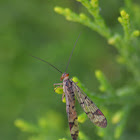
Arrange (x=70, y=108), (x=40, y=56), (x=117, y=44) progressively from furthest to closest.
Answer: (x=40, y=56)
(x=70, y=108)
(x=117, y=44)

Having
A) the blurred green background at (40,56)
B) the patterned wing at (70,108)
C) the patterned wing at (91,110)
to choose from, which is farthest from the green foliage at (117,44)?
the blurred green background at (40,56)

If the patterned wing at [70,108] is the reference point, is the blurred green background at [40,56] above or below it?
above

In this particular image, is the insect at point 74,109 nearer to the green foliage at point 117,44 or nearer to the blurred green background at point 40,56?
the green foliage at point 117,44

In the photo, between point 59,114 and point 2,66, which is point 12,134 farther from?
point 2,66

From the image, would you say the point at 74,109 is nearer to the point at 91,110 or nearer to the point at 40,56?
the point at 91,110

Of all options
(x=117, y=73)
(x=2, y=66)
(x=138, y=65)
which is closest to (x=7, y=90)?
(x=2, y=66)

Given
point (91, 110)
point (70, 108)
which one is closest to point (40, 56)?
point (70, 108)
